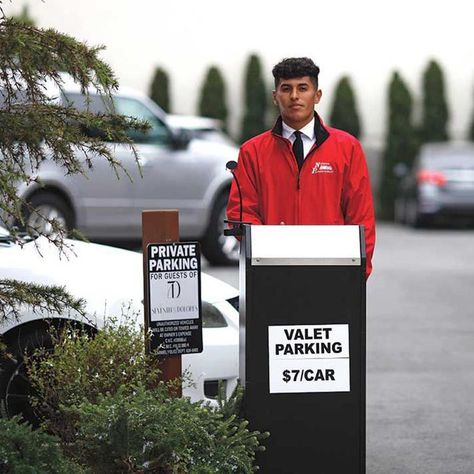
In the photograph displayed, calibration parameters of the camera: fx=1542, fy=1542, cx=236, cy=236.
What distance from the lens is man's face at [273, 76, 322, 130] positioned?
21.8 ft

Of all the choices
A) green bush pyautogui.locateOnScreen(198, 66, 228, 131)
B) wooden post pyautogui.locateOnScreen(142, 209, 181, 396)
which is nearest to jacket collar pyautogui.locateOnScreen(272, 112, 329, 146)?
wooden post pyautogui.locateOnScreen(142, 209, 181, 396)

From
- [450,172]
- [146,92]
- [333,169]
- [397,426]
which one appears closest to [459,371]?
[397,426]

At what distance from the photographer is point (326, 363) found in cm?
603

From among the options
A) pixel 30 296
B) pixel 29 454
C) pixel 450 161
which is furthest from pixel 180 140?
pixel 29 454

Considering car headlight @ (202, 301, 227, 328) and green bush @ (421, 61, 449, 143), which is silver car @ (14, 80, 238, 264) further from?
green bush @ (421, 61, 449, 143)

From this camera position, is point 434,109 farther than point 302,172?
Yes

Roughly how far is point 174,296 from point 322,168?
2.87 ft

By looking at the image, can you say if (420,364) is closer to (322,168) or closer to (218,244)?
(322,168)

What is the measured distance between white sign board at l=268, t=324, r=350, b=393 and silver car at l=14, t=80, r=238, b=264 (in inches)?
433

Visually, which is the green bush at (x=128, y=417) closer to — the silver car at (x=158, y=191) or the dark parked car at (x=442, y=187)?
the silver car at (x=158, y=191)

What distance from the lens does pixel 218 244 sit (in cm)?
1747

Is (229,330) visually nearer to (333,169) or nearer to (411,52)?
Result: (333,169)

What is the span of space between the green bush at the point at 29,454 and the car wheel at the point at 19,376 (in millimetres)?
1593

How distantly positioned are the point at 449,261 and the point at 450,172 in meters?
6.83
